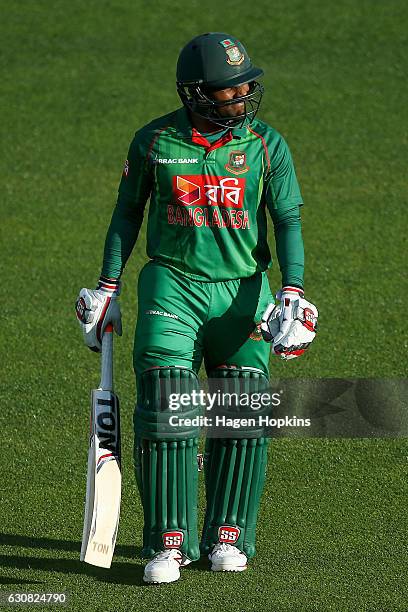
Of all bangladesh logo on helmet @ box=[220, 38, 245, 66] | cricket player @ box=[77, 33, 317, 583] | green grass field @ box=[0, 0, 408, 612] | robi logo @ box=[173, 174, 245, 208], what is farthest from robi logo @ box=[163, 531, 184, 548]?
bangladesh logo on helmet @ box=[220, 38, 245, 66]

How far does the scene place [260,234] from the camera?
6293 mm

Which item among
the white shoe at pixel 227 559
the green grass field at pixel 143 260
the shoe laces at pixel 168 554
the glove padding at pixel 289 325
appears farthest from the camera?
the green grass field at pixel 143 260

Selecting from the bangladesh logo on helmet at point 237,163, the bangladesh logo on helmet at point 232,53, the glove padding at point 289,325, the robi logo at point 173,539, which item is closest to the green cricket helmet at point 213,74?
the bangladesh logo on helmet at point 232,53

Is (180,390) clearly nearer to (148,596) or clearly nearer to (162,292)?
(162,292)

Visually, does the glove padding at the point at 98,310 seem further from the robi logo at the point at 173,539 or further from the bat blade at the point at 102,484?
the robi logo at the point at 173,539

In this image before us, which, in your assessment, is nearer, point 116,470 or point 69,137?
point 116,470

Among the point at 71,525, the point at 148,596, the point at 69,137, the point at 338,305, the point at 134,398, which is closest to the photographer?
the point at 148,596

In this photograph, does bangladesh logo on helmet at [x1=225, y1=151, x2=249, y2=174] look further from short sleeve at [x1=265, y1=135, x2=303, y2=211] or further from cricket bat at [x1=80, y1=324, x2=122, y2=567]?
cricket bat at [x1=80, y1=324, x2=122, y2=567]

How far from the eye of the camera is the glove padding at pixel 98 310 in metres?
6.33

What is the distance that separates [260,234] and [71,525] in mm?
1844

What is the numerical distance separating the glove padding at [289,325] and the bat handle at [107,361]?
0.74 metres

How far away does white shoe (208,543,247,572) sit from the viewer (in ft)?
20.6

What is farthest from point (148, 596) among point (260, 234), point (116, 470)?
point (260, 234)

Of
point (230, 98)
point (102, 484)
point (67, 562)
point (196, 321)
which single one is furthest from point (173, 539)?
point (230, 98)
